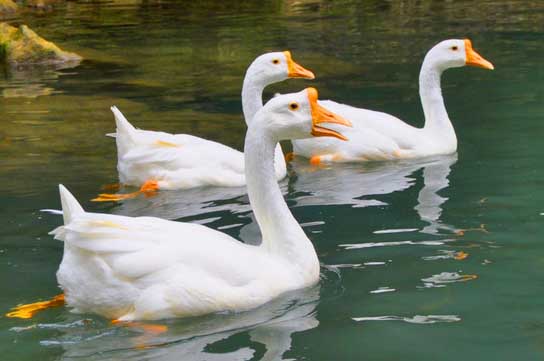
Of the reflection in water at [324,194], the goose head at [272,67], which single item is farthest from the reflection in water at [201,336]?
the goose head at [272,67]

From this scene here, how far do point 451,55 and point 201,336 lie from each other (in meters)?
6.27

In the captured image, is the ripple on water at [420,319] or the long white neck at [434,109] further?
the long white neck at [434,109]

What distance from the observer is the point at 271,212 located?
6379mm

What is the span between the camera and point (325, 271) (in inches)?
264

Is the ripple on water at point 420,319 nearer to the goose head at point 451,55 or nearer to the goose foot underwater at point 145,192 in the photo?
the goose foot underwater at point 145,192

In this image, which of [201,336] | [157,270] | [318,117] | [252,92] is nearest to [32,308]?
[157,270]

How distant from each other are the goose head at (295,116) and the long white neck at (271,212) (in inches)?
2.8

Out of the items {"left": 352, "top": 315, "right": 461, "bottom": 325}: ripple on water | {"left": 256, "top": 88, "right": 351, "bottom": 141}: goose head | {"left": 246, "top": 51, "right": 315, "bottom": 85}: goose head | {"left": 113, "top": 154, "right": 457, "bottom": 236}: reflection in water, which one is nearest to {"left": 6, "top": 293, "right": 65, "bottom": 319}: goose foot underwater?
{"left": 256, "top": 88, "right": 351, "bottom": 141}: goose head

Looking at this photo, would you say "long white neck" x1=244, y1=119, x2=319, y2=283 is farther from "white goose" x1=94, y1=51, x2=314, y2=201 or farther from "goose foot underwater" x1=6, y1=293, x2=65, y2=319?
"white goose" x1=94, y1=51, x2=314, y2=201

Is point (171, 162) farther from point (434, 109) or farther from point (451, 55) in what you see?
point (451, 55)

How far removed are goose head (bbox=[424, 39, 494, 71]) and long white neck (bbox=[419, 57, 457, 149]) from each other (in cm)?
5

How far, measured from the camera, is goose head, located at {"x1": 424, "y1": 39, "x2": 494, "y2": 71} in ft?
35.9

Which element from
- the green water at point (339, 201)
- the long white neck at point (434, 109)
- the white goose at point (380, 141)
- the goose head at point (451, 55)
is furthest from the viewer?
the goose head at point (451, 55)

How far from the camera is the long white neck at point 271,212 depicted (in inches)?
247
